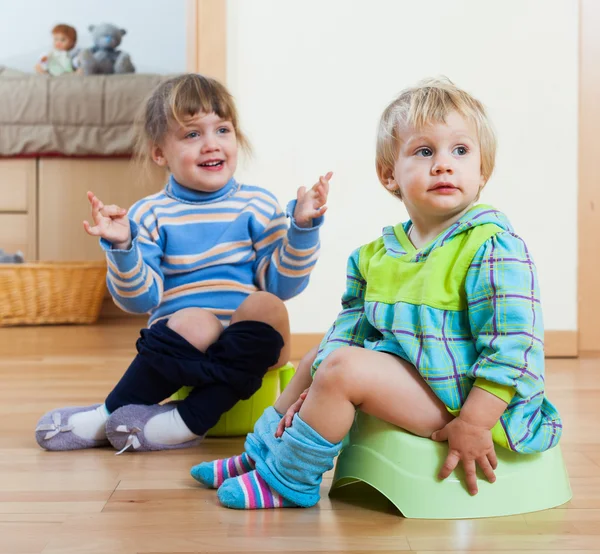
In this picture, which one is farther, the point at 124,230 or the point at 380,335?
the point at 124,230

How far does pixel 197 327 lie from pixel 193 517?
1.23 ft

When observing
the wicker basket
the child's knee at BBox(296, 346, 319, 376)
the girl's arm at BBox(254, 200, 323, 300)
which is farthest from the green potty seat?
the wicker basket

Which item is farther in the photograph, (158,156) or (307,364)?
(158,156)

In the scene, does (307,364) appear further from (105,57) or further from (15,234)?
(105,57)

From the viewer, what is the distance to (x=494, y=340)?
836mm

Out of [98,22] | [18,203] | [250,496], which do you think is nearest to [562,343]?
[250,496]

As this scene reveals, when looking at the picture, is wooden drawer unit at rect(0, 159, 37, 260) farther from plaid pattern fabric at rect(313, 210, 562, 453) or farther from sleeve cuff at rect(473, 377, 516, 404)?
sleeve cuff at rect(473, 377, 516, 404)

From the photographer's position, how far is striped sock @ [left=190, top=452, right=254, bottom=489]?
3.14 feet

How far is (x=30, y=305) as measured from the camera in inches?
111

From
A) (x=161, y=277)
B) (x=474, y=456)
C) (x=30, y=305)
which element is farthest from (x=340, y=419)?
(x=30, y=305)

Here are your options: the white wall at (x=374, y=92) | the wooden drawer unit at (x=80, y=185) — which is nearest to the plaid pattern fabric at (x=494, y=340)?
the white wall at (x=374, y=92)

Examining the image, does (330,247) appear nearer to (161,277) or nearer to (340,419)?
(161,277)

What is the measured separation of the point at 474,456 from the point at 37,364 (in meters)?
1.36

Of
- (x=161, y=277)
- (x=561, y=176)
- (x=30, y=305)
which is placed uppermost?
(x=561, y=176)
